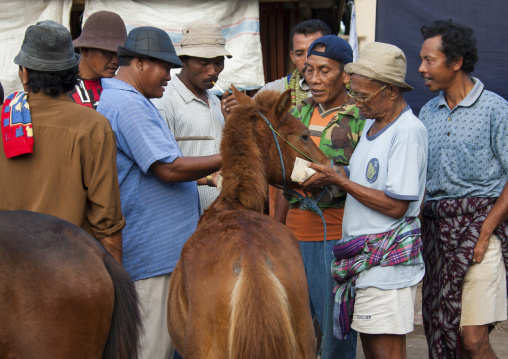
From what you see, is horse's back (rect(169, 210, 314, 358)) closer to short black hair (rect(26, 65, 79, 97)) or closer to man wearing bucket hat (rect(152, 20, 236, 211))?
short black hair (rect(26, 65, 79, 97))

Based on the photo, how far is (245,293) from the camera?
2443 millimetres

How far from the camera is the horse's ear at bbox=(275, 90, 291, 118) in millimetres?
3234

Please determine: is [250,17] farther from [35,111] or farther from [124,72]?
[35,111]

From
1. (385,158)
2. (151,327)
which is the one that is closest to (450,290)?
(385,158)

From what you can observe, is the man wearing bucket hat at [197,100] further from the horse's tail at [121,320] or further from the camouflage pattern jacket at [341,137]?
the horse's tail at [121,320]

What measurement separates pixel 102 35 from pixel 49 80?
2.09 meters

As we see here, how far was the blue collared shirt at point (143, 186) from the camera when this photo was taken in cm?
337

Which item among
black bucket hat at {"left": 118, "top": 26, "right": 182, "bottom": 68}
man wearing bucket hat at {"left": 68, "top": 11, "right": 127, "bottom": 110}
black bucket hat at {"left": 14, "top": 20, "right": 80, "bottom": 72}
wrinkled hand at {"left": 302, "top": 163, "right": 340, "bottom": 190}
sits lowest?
wrinkled hand at {"left": 302, "top": 163, "right": 340, "bottom": 190}

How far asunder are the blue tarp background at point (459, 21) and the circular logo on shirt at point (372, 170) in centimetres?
325

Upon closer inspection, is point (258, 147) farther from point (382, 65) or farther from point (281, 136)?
point (382, 65)

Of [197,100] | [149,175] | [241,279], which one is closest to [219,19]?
[197,100]

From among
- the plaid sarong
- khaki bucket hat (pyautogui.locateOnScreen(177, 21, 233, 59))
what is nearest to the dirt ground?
the plaid sarong

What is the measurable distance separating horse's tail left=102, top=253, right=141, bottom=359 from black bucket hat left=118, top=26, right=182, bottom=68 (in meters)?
1.51

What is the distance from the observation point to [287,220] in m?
4.24
